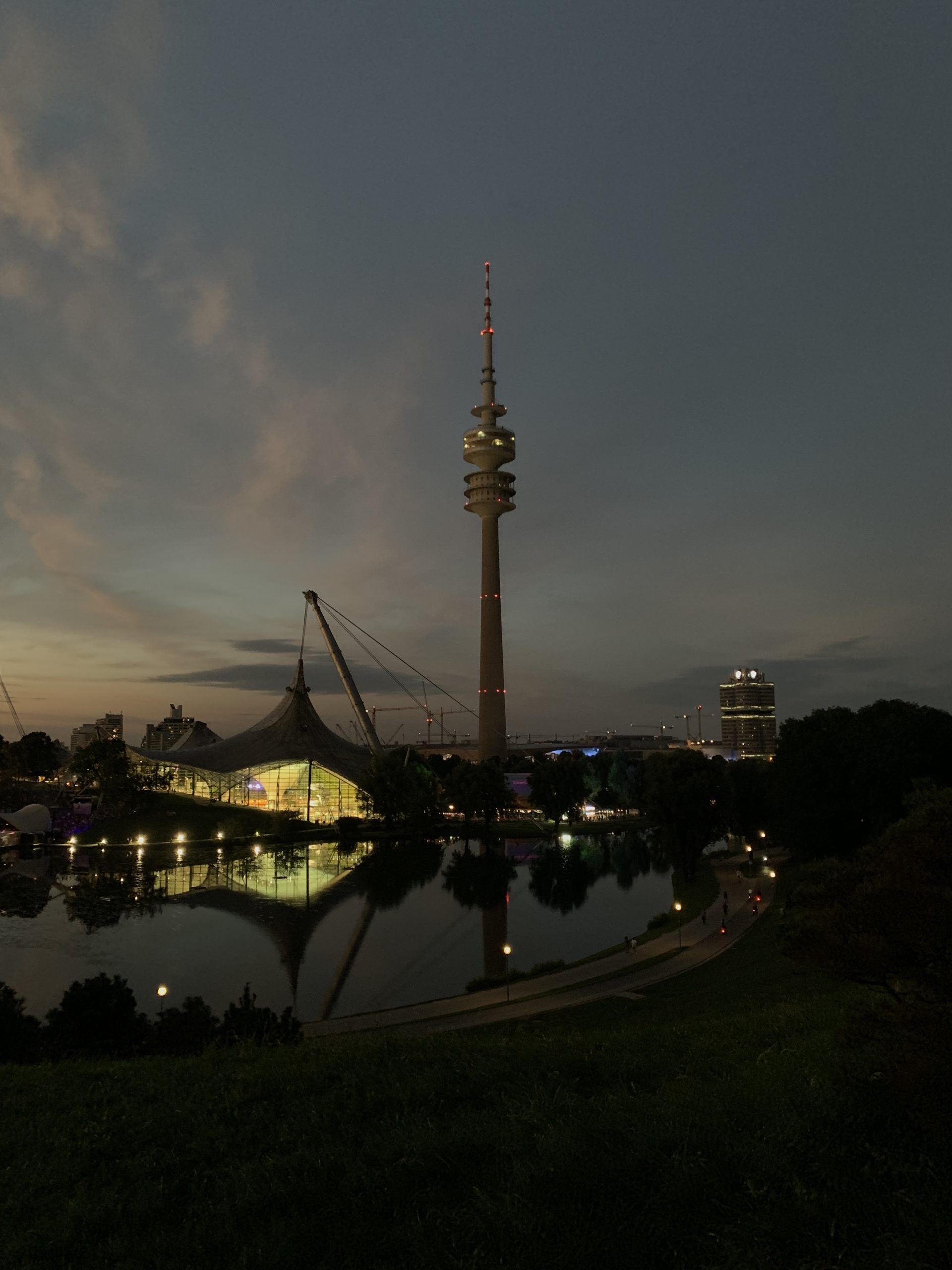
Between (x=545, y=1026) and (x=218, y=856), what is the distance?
45.1 m

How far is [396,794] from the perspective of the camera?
7162cm

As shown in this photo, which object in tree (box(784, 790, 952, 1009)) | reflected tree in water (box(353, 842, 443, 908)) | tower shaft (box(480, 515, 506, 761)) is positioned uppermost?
tower shaft (box(480, 515, 506, 761))

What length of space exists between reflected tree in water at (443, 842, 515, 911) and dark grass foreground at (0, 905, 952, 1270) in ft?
112

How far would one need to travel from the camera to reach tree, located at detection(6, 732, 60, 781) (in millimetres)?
91500

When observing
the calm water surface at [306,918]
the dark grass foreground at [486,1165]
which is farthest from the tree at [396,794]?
the dark grass foreground at [486,1165]

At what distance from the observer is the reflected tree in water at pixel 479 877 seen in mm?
44031

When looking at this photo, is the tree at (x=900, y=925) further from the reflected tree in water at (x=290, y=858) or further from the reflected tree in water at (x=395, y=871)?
the reflected tree in water at (x=290, y=858)

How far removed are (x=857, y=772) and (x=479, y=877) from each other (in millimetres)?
24219

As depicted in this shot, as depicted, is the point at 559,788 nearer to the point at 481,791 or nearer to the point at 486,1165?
the point at 481,791

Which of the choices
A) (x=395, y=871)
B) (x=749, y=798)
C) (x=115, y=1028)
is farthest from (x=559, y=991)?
(x=749, y=798)

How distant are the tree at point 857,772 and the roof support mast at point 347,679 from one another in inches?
2222

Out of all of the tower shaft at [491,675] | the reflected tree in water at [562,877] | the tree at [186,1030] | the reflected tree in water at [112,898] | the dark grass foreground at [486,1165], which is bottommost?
the reflected tree in water at [562,877]

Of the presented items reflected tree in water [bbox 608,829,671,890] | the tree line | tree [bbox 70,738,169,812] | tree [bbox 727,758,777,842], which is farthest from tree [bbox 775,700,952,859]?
tree [bbox 70,738,169,812]

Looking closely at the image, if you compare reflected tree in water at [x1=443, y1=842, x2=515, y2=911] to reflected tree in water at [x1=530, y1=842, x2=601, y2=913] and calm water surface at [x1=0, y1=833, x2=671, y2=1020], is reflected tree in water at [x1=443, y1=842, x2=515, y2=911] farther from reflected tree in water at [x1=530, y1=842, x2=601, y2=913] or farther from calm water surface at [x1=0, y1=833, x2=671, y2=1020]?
reflected tree in water at [x1=530, y1=842, x2=601, y2=913]
